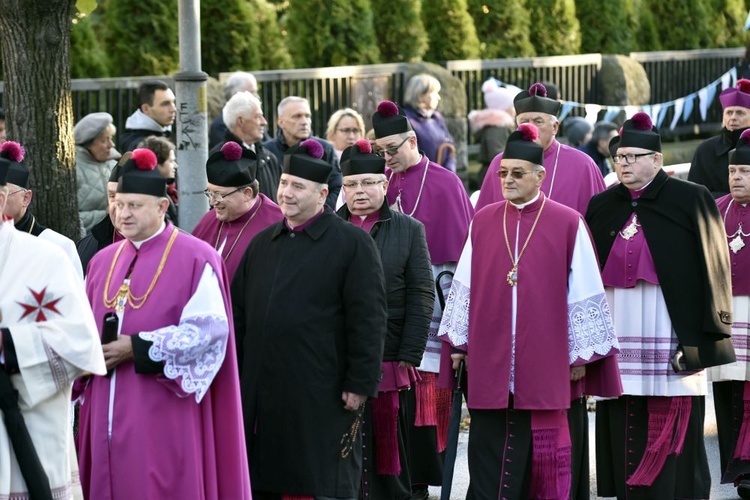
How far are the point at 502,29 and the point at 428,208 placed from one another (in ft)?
45.1

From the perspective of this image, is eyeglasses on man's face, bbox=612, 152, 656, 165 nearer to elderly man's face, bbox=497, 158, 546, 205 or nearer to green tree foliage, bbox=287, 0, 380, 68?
elderly man's face, bbox=497, 158, 546, 205

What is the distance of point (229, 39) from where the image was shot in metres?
17.3

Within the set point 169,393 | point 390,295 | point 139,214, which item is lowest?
point 169,393

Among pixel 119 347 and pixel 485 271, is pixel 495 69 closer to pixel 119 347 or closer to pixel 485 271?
pixel 485 271

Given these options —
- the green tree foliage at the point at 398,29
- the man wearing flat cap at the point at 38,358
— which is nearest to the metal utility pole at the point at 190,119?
A: the man wearing flat cap at the point at 38,358

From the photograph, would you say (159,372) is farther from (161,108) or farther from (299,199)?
(161,108)

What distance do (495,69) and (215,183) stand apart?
1194 centimetres

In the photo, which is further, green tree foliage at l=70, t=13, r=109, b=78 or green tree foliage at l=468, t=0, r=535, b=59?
green tree foliage at l=468, t=0, r=535, b=59

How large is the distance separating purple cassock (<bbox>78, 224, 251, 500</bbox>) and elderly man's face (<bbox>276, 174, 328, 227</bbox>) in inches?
32.4

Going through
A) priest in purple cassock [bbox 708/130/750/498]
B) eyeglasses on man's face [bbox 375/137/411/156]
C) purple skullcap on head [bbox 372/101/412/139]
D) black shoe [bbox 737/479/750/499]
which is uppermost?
purple skullcap on head [bbox 372/101/412/139]

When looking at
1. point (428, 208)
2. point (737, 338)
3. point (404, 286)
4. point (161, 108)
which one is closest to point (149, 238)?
point (404, 286)

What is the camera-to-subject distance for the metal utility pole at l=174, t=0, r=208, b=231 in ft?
31.1

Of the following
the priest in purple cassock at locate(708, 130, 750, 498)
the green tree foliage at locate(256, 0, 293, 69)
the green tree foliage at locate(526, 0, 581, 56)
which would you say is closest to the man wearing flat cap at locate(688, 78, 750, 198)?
the priest in purple cassock at locate(708, 130, 750, 498)

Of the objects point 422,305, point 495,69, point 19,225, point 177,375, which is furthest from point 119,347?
point 495,69
